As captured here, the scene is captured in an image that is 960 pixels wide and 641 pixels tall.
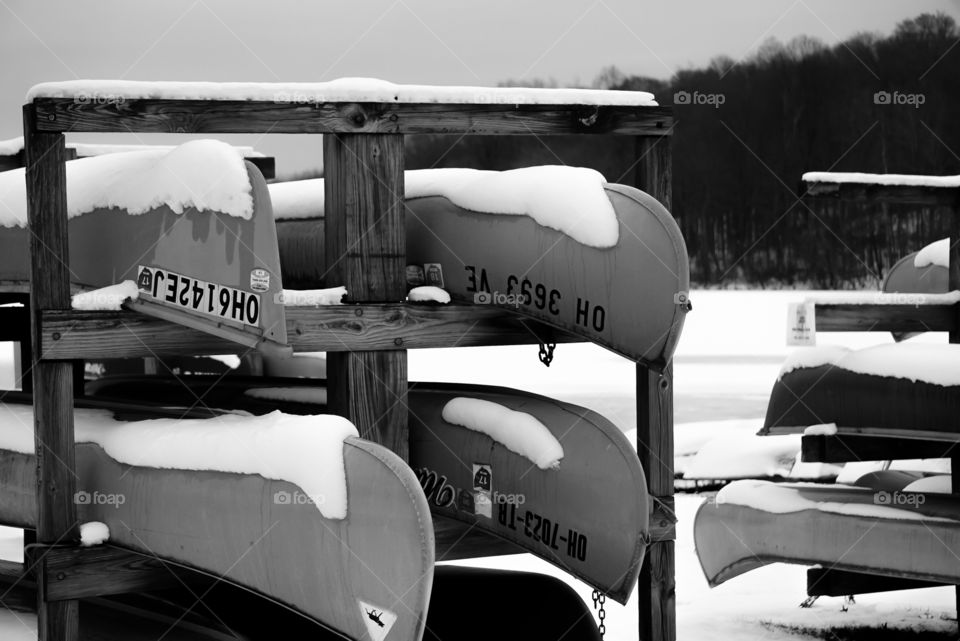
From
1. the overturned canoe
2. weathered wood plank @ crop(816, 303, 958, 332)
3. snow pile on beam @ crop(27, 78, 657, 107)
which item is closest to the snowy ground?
weathered wood plank @ crop(816, 303, 958, 332)

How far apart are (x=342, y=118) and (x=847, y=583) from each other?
2.79m

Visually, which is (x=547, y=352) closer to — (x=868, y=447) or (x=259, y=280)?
(x=259, y=280)

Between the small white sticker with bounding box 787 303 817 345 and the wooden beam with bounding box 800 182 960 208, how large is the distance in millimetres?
529

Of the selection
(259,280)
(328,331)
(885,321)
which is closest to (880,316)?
(885,321)

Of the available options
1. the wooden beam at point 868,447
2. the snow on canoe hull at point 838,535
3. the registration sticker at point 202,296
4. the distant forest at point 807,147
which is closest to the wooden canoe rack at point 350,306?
the registration sticker at point 202,296

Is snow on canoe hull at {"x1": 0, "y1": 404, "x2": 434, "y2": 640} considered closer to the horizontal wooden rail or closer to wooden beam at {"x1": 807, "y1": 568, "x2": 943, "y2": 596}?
the horizontal wooden rail

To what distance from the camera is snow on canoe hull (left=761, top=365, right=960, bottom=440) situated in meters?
4.37

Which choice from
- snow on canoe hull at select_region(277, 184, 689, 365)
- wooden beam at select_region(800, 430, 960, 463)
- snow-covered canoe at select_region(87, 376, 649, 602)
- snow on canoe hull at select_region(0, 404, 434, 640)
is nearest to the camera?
snow on canoe hull at select_region(0, 404, 434, 640)

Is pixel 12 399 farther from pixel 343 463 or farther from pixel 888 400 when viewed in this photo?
pixel 888 400

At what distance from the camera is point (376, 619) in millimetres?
2680

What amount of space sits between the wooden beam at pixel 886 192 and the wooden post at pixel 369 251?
2250 mm

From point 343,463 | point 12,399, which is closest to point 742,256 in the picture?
point 12,399

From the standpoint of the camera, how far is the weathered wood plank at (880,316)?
16.2 ft

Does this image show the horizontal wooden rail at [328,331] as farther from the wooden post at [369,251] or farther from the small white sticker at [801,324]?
the small white sticker at [801,324]
